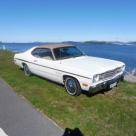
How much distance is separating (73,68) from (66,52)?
1.75 metres

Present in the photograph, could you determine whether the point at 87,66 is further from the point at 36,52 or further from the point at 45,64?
the point at 36,52

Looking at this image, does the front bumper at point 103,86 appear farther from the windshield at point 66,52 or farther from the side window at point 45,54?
the side window at point 45,54

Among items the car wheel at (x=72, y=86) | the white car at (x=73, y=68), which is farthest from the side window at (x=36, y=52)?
the car wheel at (x=72, y=86)

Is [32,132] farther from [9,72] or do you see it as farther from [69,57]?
[9,72]

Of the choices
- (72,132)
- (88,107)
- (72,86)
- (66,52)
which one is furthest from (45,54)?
(72,132)

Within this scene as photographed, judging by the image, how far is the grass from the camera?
5.53 metres

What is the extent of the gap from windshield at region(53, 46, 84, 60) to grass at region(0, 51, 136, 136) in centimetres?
123

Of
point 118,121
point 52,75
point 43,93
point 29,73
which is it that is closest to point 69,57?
point 52,75

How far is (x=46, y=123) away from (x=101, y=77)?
2651 mm

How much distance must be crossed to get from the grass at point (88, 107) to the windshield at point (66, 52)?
123 centimetres

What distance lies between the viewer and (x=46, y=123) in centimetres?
568

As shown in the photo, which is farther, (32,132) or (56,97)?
(56,97)

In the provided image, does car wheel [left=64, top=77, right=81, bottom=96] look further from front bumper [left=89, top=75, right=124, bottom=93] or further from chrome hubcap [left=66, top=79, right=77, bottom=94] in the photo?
front bumper [left=89, top=75, right=124, bottom=93]

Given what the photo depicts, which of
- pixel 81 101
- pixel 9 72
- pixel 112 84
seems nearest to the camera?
pixel 81 101
